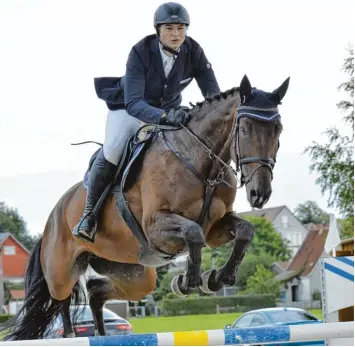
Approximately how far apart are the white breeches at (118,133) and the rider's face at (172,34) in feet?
2.12

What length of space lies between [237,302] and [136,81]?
4563cm

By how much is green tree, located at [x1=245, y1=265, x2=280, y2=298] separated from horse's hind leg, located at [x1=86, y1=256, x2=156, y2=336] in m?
50.9

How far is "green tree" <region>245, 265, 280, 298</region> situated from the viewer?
57.6m

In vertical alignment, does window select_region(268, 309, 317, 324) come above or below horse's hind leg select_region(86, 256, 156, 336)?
below

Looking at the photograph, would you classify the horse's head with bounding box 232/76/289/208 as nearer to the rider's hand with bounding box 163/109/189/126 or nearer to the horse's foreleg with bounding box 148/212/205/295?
the horse's foreleg with bounding box 148/212/205/295

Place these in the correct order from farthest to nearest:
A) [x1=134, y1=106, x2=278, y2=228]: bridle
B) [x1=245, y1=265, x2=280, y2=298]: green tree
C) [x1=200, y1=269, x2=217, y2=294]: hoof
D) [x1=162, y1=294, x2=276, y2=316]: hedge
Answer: [x1=245, y1=265, x2=280, y2=298]: green tree, [x1=162, y1=294, x2=276, y2=316]: hedge, [x1=200, y1=269, x2=217, y2=294]: hoof, [x1=134, y1=106, x2=278, y2=228]: bridle

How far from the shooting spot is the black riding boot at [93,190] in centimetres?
590

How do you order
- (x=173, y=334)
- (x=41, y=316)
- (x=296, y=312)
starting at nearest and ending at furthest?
(x=173, y=334), (x=41, y=316), (x=296, y=312)

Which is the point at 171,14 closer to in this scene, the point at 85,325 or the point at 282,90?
the point at 282,90

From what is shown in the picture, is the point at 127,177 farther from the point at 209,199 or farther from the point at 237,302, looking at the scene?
the point at 237,302

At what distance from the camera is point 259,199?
4777 millimetres

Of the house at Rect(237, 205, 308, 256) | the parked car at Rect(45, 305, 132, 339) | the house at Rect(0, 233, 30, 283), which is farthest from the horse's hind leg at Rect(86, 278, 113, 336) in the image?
the house at Rect(237, 205, 308, 256)

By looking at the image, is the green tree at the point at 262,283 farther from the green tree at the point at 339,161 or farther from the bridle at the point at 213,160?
the bridle at the point at 213,160

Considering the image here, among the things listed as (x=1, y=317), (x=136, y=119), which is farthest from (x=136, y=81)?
(x=1, y=317)
